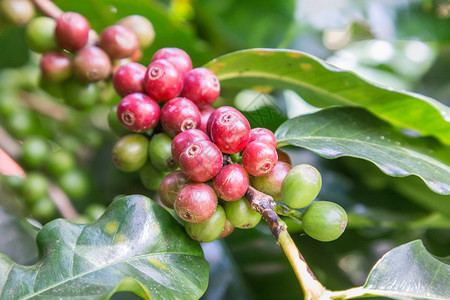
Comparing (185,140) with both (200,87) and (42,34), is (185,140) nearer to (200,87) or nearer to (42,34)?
(200,87)

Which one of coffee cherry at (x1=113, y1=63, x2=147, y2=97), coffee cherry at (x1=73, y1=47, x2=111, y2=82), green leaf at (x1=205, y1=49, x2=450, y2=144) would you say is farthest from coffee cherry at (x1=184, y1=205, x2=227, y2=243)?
coffee cherry at (x1=73, y1=47, x2=111, y2=82)

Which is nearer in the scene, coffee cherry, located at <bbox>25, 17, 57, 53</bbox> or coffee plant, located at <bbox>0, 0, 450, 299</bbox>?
coffee plant, located at <bbox>0, 0, 450, 299</bbox>

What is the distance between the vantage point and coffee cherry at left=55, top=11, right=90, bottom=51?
115 centimetres

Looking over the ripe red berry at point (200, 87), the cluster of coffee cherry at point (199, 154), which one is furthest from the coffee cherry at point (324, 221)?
the ripe red berry at point (200, 87)

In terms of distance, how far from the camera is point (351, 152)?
0.94 meters

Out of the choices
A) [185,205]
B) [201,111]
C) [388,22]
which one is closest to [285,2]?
[388,22]

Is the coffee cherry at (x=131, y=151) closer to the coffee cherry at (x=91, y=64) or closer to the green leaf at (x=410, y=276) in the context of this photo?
the coffee cherry at (x=91, y=64)

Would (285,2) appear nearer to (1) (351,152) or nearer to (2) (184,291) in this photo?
(1) (351,152)

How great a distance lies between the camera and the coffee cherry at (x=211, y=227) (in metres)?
0.84

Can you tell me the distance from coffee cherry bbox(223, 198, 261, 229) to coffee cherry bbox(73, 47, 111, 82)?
58cm

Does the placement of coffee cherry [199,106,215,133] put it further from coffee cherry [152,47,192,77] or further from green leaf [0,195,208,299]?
green leaf [0,195,208,299]

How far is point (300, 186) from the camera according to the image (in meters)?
0.79

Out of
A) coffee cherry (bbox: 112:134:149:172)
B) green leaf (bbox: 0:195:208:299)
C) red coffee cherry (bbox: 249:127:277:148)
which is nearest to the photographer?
green leaf (bbox: 0:195:208:299)

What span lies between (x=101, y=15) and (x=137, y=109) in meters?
0.73
